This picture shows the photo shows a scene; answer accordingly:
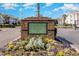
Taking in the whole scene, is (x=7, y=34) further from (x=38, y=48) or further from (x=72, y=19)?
(x=72, y=19)

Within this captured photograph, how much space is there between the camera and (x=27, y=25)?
5.66 meters

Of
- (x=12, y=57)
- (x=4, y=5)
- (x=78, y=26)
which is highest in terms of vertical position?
(x=4, y=5)

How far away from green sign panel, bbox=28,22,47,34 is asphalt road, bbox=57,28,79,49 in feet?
0.83

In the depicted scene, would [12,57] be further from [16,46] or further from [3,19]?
[3,19]

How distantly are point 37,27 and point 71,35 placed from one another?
58 centimetres

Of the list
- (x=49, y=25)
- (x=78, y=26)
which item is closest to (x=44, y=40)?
(x=49, y=25)

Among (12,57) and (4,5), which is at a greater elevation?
(4,5)

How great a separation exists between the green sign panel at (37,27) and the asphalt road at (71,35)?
252 millimetres

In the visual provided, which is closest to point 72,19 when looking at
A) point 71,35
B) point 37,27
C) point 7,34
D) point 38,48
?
point 71,35

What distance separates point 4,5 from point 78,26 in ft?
4.05

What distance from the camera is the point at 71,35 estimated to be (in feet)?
19.0

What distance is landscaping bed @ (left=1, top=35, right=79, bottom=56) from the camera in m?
5.57

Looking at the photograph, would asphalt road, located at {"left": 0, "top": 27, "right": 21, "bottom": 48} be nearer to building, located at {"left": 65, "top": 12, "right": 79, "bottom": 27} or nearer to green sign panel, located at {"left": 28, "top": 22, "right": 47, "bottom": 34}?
green sign panel, located at {"left": 28, "top": 22, "right": 47, "bottom": 34}

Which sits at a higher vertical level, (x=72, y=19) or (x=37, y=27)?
(x=72, y=19)
